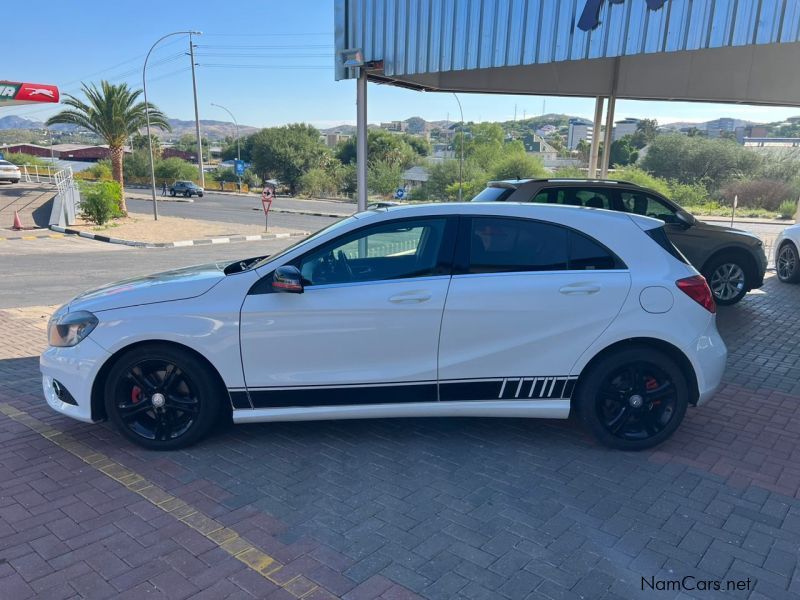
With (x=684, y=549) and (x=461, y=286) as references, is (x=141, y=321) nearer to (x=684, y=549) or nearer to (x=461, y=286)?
(x=461, y=286)

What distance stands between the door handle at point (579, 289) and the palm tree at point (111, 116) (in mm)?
29098

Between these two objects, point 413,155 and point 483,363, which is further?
point 413,155

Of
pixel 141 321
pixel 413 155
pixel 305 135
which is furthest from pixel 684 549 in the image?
pixel 413 155

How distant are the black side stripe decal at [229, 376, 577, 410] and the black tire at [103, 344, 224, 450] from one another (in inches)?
8.7

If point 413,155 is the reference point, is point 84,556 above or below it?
below

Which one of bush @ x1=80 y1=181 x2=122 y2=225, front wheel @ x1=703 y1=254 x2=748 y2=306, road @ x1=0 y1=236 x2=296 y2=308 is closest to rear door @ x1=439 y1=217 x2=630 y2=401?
front wheel @ x1=703 y1=254 x2=748 y2=306

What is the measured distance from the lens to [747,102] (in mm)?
13258

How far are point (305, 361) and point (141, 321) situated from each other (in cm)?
107

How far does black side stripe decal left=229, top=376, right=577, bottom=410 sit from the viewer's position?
12.6 feet

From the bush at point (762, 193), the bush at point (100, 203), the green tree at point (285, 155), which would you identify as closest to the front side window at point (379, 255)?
the bush at point (100, 203)

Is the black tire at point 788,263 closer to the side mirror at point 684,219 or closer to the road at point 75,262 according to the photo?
the side mirror at point 684,219

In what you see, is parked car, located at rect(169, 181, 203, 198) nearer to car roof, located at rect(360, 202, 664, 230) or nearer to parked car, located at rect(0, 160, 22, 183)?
parked car, located at rect(0, 160, 22, 183)

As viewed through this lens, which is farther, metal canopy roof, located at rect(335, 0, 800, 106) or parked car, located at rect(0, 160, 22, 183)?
parked car, located at rect(0, 160, 22, 183)

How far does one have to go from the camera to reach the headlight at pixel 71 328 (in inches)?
150
